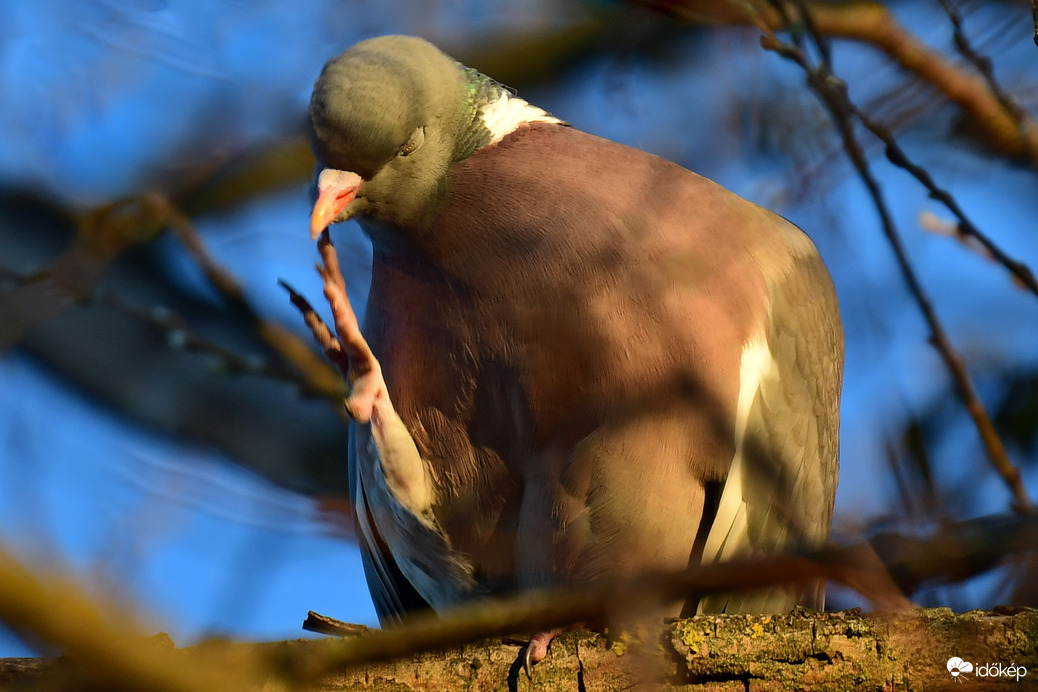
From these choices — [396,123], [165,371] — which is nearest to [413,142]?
[396,123]

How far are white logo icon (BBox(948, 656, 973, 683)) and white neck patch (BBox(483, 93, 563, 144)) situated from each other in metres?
1.80

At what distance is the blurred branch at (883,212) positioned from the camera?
6.18ft

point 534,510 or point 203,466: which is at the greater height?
point 203,466

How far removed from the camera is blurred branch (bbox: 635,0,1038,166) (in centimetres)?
246

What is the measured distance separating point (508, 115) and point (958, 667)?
1.90 metres

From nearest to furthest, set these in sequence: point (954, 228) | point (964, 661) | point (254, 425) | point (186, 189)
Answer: point (964, 661)
point (954, 228)
point (186, 189)
point (254, 425)

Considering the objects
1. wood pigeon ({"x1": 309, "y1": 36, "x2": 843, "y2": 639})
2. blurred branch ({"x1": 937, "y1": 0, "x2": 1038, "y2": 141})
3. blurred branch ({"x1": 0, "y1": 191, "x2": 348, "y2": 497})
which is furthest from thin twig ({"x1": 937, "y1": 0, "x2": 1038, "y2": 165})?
blurred branch ({"x1": 0, "y1": 191, "x2": 348, "y2": 497})

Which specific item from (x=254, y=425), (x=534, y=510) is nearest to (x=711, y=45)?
(x=534, y=510)

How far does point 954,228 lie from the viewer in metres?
2.57

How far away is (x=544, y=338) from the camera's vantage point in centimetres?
274

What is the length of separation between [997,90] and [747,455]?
3.74ft

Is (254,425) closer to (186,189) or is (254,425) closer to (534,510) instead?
(186,189)
